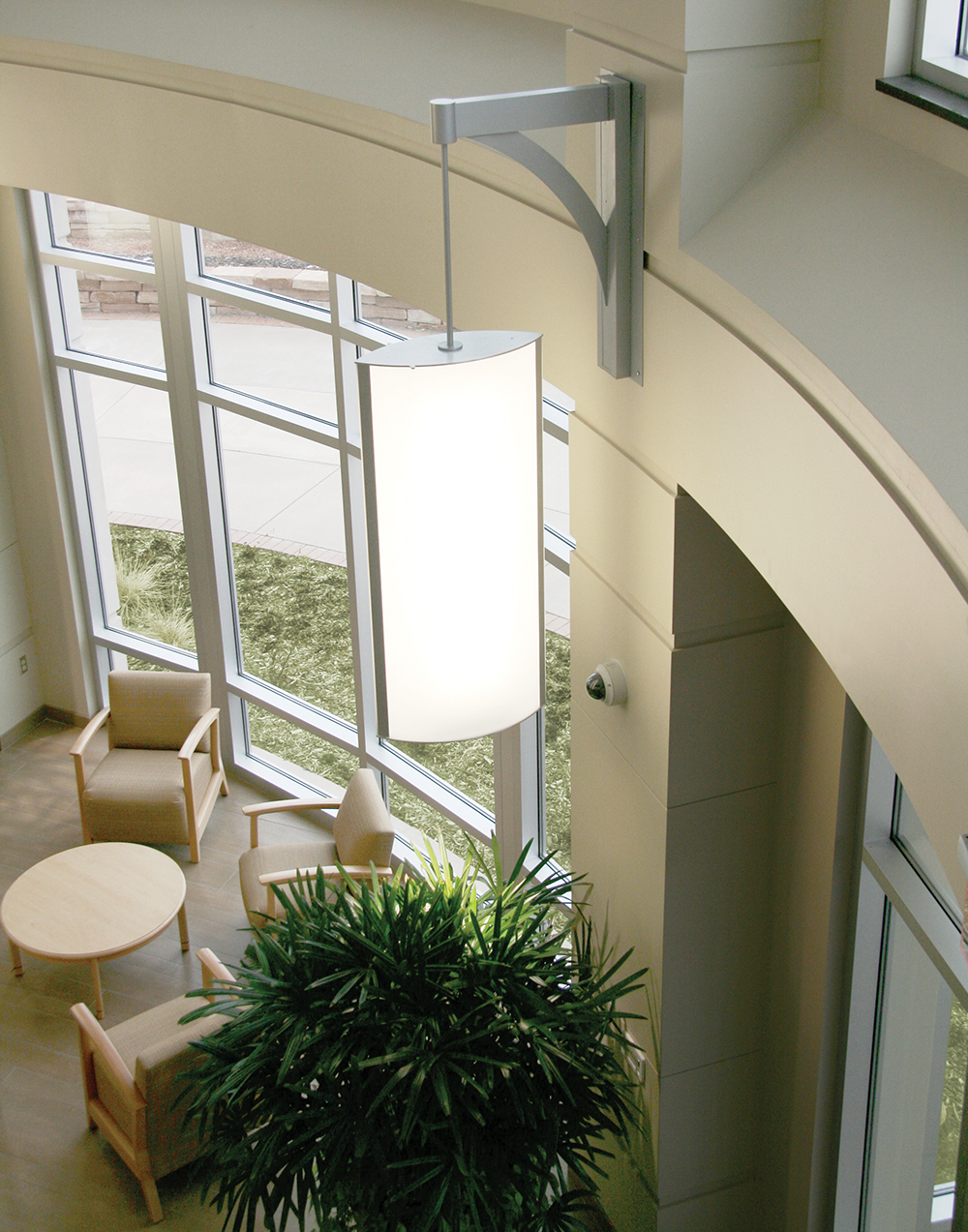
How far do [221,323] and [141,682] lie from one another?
7.20 ft

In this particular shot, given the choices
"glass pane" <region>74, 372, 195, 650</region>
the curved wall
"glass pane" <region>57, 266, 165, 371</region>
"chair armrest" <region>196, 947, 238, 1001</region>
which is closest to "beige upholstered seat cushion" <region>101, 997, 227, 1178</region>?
"chair armrest" <region>196, 947, 238, 1001</region>

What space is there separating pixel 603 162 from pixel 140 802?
5419mm

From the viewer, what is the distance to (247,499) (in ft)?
25.1

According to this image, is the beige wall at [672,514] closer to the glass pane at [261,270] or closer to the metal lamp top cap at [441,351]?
the metal lamp top cap at [441,351]

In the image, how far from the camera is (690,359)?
2.72 meters

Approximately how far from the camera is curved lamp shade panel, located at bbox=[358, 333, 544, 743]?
8.38 ft

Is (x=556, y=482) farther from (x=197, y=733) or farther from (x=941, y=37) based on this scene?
(x=941, y=37)

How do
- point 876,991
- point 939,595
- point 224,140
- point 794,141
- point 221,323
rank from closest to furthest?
point 939,595 < point 794,141 < point 876,991 < point 224,140 < point 221,323

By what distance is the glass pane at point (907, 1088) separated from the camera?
3260mm

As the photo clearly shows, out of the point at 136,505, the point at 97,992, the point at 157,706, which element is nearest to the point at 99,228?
the point at 136,505

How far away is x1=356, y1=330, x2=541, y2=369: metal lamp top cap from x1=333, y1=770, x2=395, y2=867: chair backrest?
390 cm

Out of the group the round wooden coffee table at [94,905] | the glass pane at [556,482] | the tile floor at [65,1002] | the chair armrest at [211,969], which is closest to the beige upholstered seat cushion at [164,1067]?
the chair armrest at [211,969]

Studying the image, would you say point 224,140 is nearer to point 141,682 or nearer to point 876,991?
point 141,682

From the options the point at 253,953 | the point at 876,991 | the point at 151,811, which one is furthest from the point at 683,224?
the point at 151,811
